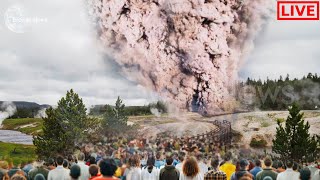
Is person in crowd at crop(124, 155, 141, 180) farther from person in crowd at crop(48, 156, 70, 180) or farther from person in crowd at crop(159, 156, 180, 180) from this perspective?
person in crowd at crop(48, 156, 70, 180)

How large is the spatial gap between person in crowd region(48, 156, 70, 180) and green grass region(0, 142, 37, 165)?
60.2 ft

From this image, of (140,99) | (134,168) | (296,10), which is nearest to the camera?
(134,168)

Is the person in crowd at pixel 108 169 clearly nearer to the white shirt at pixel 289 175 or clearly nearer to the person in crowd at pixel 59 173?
the person in crowd at pixel 59 173

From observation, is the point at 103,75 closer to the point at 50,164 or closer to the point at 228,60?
the point at 228,60

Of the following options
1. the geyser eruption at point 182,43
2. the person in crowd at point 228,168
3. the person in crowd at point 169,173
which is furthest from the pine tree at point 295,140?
the person in crowd at point 169,173

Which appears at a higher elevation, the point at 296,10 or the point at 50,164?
the point at 296,10

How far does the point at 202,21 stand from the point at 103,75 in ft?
20.6

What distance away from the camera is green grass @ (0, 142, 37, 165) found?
2709 centimetres

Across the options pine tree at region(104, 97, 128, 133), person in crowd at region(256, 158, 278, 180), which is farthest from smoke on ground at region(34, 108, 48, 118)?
person in crowd at region(256, 158, 278, 180)

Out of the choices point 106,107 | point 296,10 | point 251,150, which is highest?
point 296,10

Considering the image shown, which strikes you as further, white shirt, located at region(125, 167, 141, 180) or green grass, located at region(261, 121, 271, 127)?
green grass, located at region(261, 121, 271, 127)

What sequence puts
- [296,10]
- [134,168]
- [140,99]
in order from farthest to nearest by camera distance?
[140,99], [296,10], [134,168]

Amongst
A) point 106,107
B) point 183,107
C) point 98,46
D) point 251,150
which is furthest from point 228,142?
point 98,46

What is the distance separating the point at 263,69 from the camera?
28969mm
